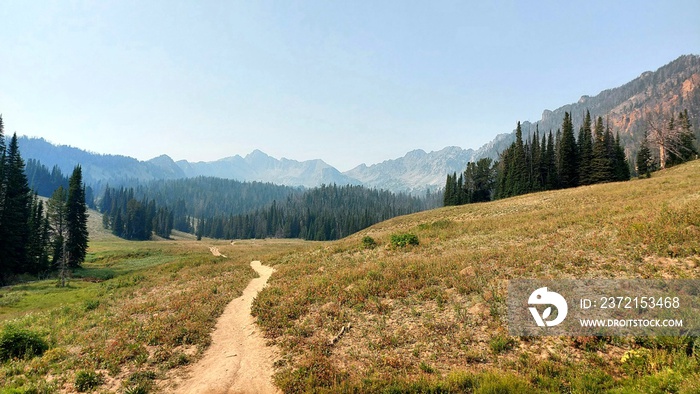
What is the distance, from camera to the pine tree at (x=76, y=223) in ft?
183

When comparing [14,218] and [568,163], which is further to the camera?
[568,163]

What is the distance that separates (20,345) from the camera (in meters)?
13.2

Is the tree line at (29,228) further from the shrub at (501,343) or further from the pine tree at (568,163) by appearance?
the pine tree at (568,163)

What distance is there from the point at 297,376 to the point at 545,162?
9324cm

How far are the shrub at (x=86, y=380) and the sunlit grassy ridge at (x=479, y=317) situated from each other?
6.09m

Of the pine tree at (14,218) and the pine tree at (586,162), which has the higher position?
the pine tree at (586,162)

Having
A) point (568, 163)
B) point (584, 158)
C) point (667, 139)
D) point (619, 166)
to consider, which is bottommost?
point (619, 166)

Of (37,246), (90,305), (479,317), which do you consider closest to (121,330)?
(90,305)

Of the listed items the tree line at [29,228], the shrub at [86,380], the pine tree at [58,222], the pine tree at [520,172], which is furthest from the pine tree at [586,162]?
the pine tree at [58,222]

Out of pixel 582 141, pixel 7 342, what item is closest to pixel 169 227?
pixel 7 342

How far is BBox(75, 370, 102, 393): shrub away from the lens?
399 inches

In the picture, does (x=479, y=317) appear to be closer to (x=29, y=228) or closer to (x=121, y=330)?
(x=121, y=330)

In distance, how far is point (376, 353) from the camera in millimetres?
10898

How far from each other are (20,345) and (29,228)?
189 ft
